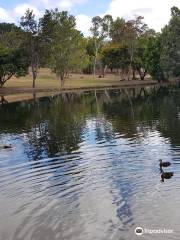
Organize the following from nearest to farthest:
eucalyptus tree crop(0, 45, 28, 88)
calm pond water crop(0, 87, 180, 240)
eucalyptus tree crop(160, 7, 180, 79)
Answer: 1. calm pond water crop(0, 87, 180, 240)
2. eucalyptus tree crop(0, 45, 28, 88)
3. eucalyptus tree crop(160, 7, 180, 79)

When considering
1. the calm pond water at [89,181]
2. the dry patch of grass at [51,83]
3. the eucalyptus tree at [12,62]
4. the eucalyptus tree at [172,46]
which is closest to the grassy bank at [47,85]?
the dry patch of grass at [51,83]

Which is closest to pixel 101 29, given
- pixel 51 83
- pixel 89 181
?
pixel 51 83

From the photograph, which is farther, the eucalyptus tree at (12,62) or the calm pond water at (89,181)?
the eucalyptus tree at (12,62)

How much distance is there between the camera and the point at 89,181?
1030 inches

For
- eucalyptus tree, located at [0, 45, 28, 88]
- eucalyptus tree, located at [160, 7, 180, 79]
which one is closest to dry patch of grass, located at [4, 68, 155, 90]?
eucalyptus tree, located at [0, 45, 28, 88]

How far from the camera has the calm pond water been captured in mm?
19266

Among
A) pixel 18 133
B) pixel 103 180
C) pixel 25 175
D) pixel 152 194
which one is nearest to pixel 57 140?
pixel 18 133

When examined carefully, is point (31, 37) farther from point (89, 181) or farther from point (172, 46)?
point (89, 181)

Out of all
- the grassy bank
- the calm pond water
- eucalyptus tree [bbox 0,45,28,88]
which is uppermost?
eucalyptus tree [bbox 0,45,28,88]

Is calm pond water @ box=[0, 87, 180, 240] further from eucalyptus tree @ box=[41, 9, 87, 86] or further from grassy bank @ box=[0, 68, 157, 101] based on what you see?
eucalyptus tree @ box=[41, 9, 87, 86]

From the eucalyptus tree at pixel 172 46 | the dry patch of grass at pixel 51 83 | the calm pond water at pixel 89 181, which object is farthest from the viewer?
the dry patch of grass at pixel 51 83

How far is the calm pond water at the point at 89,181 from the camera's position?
19.3m

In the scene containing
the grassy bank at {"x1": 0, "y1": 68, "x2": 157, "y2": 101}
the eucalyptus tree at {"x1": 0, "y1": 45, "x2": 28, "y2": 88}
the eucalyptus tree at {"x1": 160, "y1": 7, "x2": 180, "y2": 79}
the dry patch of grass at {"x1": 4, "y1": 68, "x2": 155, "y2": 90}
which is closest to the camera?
the grassy bank at {"x1": 0, "y1": 68, "x2": 157, "y2": 101}

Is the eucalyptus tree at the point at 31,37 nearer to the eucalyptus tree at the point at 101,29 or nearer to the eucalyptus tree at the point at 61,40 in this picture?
the eucalyptus tree at the point at 61,40
